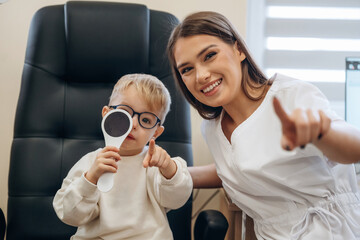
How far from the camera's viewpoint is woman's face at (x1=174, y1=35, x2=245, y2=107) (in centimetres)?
87

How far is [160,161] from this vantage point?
841mm

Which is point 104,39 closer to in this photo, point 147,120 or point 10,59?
point 147,120

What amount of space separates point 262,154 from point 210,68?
26 cm

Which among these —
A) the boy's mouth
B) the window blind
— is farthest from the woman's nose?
the window blind

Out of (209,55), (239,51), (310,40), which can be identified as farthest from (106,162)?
(310,40)

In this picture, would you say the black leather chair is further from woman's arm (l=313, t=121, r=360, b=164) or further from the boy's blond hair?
woman's arm (l=313, t=121, r=360, b=164)

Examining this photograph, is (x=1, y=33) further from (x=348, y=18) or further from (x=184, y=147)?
(x=348, y=18)

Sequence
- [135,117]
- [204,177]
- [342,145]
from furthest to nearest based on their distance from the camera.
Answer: [204,177] → [135,117] → [342,145]

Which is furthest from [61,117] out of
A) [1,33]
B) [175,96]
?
[1,33]

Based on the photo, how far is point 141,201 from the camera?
949 mm

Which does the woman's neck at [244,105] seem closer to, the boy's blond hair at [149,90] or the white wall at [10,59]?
the boy's blond hair at [149,90]

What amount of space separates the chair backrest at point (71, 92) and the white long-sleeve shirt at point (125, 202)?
21 centimetres

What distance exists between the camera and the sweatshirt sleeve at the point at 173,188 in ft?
3.00

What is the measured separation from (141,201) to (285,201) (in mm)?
397
